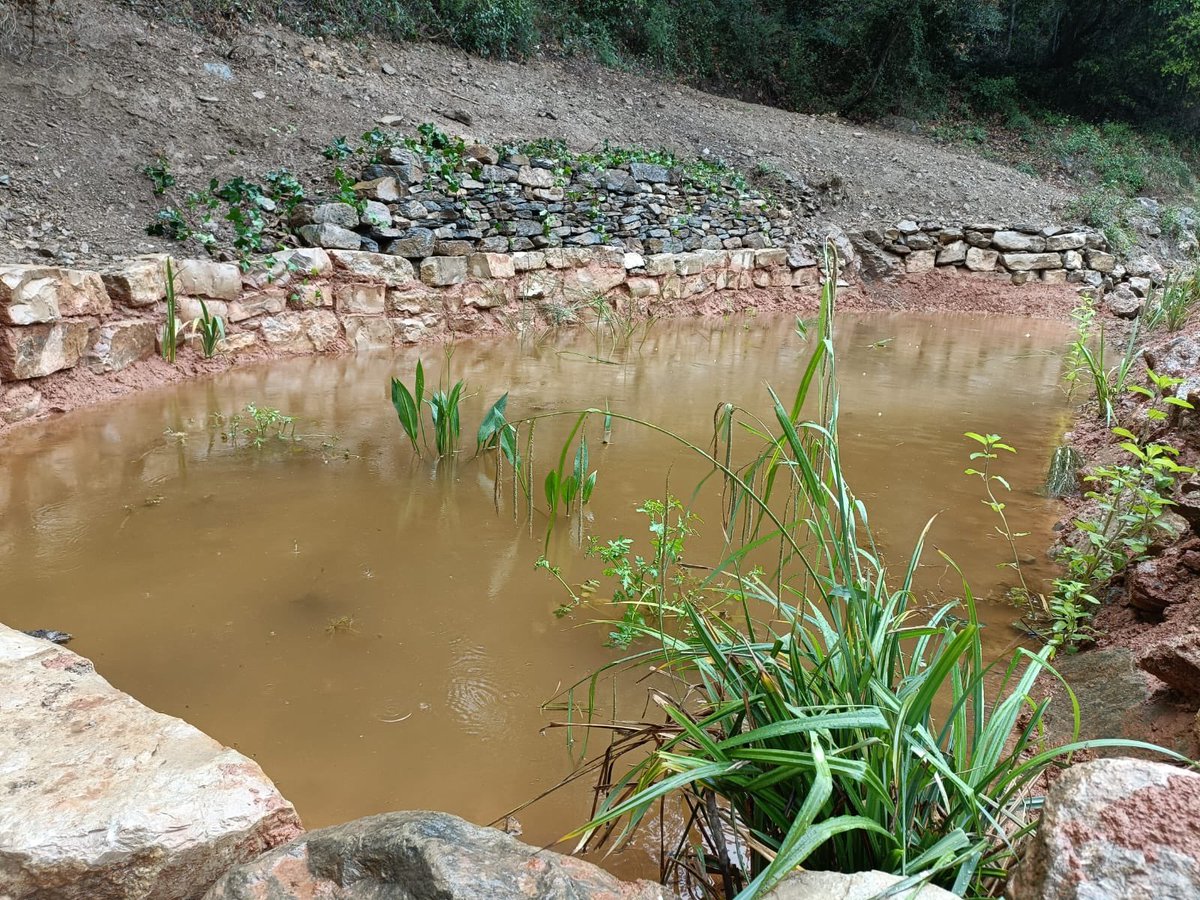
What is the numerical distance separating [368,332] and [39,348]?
2.56 metres

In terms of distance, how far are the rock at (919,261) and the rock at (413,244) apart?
678cm

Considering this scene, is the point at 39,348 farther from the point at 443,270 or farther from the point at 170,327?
the point at 443,270

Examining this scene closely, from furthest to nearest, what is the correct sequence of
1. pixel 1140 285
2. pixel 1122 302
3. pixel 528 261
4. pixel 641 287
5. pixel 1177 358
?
pixel 1140 285 < pixel 1122 302 < pixel 641 287 < pixel 528 261 < pixel 1177 358

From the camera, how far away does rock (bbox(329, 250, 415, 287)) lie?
6474mm

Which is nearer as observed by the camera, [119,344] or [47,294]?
[47,294]

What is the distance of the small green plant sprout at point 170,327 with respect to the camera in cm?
499

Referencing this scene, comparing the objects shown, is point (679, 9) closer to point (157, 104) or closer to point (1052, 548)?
point (157, 104)

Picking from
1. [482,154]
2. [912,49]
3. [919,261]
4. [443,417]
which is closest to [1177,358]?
[443,417]

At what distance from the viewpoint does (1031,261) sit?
1090 cm

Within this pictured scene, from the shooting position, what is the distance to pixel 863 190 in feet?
37.1

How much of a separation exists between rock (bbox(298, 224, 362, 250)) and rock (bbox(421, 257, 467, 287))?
632mm

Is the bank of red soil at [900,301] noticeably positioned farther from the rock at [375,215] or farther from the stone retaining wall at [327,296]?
the rock at [375,215]

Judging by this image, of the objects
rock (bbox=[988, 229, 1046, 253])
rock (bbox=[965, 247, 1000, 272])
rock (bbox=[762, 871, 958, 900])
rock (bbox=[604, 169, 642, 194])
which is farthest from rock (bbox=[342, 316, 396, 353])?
rock (bbox=[988, 229, 1046, 253])

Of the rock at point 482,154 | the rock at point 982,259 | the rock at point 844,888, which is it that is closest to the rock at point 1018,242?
the rock at point 982,259
